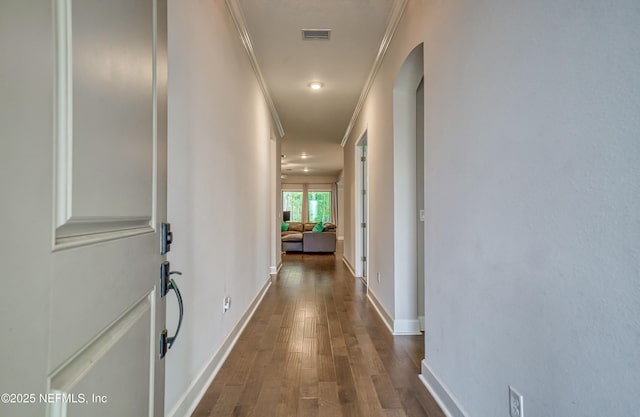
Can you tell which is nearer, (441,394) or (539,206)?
(539,206)

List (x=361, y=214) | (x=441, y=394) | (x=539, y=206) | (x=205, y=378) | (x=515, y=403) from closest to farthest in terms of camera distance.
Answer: (x=539, y=206)
(x=515, y=403)
(x=441, y=394)
(x=205, y=378)
(x=361, y=214)

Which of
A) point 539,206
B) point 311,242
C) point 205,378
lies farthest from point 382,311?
point 311,242

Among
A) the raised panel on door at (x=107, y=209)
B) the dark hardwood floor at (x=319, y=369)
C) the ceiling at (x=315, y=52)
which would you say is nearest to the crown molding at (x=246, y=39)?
the ceiling at (x=315, y=52)

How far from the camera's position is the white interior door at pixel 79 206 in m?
0.40

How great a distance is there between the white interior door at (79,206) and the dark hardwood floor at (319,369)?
1093 millimetres

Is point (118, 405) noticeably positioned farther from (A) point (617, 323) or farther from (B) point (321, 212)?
(B) point (321, 212)

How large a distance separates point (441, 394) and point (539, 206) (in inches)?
49.7

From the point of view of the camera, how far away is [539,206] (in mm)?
989

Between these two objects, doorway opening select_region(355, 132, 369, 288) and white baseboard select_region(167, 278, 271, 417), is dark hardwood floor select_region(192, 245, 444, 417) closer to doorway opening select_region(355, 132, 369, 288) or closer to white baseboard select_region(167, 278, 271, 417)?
white baseboard select_region(167, 278, 271, 417)

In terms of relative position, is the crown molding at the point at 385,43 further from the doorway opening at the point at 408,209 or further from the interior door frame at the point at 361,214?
Result: the interior door frame at the point at 361,214

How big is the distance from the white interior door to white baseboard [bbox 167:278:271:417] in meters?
0.86

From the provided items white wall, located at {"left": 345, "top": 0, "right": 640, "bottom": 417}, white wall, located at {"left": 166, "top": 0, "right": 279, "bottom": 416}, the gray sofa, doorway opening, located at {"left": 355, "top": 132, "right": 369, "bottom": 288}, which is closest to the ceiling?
white wall, located at {"left": 166, "top": 0, "right": 279, "bottom": 416}

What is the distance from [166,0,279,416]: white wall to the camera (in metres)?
1.52

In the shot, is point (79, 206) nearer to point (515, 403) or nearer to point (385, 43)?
point (515, 403)
